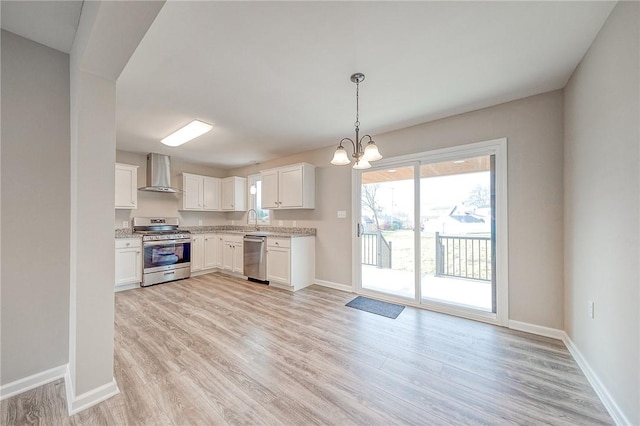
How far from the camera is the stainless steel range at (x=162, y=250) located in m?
4.17

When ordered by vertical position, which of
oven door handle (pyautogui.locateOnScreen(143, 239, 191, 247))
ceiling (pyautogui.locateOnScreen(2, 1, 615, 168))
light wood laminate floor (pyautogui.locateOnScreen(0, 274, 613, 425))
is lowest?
light wood laminate floor (pyautogui.locateOnScreen(0, 274, 613, 425))

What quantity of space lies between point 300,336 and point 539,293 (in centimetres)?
257

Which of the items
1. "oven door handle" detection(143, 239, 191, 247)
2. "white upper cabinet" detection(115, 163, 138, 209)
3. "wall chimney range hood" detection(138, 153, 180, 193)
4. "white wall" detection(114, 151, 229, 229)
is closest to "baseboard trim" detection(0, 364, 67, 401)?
"oven door handle" detection(143, 239, 191, 247)

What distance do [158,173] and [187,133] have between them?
1661 millimetres

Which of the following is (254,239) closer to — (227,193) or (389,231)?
(227,193)

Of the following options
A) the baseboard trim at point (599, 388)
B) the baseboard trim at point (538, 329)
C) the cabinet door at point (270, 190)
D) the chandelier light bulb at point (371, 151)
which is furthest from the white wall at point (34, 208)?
the baseboard trim at point (538, 329)

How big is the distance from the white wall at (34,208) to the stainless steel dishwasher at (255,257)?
2666mm

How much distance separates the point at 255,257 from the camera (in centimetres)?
445

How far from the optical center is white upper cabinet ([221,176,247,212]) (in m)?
5.55

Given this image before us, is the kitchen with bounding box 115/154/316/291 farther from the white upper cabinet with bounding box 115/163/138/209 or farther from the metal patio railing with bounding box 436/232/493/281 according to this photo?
the metal patio railing with bounding box 436/232/493/281

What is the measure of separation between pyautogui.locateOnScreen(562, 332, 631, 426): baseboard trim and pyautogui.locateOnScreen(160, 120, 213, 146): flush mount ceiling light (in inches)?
177

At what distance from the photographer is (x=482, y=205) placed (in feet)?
9.46

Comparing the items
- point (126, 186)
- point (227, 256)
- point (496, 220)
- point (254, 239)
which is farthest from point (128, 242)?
point (496, 220)

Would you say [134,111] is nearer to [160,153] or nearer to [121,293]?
[160,153]
